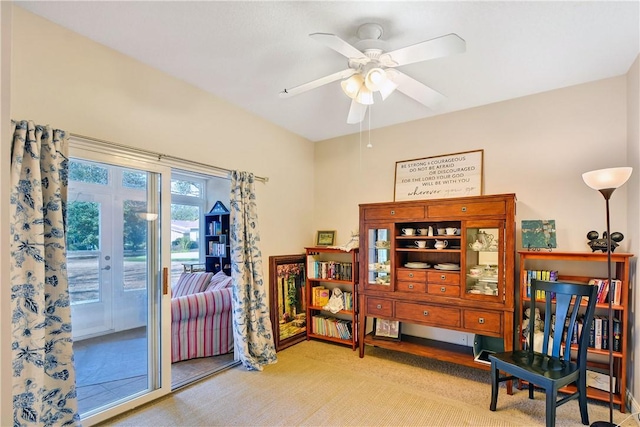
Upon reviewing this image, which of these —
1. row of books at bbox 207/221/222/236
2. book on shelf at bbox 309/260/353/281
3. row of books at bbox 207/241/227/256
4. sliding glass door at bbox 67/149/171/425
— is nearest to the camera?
sliding glass door at bbox 67/149/171/425

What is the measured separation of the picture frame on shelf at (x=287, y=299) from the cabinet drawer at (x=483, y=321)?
6.57 ft

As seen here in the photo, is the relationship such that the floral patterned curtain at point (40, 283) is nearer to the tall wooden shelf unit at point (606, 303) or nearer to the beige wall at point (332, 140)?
the beige wall at point (332, 140)

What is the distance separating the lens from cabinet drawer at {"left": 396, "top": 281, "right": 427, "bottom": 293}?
128 inches

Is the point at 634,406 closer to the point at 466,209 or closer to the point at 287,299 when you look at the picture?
the point at 466,209

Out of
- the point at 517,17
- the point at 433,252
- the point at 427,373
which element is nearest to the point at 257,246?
the point at 433,252

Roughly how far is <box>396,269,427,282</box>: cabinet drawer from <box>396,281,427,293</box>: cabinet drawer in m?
0.04

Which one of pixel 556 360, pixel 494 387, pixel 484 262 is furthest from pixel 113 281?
pixel 556 360

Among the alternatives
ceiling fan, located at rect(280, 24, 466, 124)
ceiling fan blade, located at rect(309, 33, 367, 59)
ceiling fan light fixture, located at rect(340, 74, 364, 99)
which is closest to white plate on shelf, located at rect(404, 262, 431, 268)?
ceiling fan, located at rect(280, 24, 466, 124)

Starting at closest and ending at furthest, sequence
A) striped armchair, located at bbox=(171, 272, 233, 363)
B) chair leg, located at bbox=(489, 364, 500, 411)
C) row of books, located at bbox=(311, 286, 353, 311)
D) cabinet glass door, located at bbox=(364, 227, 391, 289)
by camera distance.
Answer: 1. chair leg, located at bbox=(489, 364, 500, 411)
2. striped armchair, located at bbox=(171, 272, 233, 363)
3. cabinet glass door, located at bbox=(364, 227, 391, 289)
4. row of books, located at bbox=(311, 286, 353, 311)

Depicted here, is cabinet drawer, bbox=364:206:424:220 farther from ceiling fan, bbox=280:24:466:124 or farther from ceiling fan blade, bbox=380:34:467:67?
ceiling fan blade, bbox=380:34:467:67

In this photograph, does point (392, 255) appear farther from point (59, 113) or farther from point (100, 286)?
point (59, 113)

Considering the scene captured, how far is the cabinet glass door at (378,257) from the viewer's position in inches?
139

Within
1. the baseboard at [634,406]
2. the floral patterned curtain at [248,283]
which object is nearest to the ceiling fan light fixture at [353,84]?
the floral patterned curtain at [248,283]

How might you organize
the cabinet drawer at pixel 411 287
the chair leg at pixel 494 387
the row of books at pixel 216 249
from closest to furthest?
the chair leg at pixel 494 387 → the cabinet drawer at pixel 411 287 → the row of books at pixel 216 249
